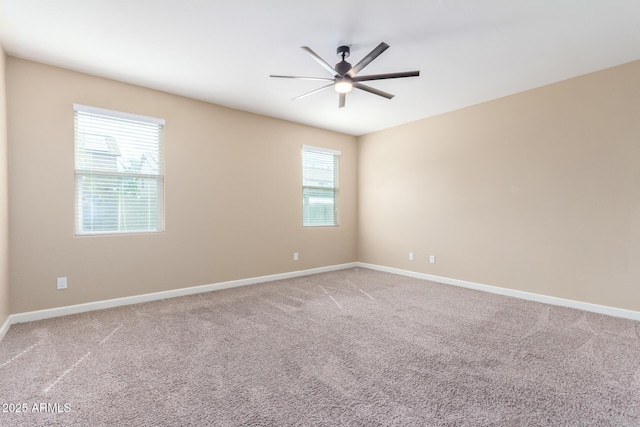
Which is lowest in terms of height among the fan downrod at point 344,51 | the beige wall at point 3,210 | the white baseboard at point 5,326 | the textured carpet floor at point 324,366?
the textured carpet floor at point 324,366

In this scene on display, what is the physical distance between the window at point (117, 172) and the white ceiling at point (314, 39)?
511 millimetres

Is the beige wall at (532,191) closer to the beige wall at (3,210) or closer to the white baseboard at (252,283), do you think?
the white baseboard at (252,283)

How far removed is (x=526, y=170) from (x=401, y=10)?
2738 millimetres

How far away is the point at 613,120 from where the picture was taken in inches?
126

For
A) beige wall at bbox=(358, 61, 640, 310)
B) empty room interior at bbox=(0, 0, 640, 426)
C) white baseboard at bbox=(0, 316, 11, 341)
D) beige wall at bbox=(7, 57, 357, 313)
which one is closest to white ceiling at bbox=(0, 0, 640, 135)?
empty room interior at bbox=(0, 0, 640, 426)

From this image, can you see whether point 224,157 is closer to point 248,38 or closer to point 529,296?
point 248,38

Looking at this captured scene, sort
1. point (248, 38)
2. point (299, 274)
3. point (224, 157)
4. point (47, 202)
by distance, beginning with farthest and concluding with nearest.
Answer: point (299, 274), point (224, 157), point (47, 202), point (248, 38)

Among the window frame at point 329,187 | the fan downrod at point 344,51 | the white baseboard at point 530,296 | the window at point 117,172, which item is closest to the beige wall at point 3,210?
the window at point 117,172

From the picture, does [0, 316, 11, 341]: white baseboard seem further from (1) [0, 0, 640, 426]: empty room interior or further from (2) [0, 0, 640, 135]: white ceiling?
(2) [0, 0, 640, 135]: white ceiling

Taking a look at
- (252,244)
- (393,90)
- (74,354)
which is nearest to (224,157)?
(252,244)

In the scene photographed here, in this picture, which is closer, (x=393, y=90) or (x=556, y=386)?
(x=556, y=386)

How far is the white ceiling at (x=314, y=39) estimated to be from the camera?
2.27 metres

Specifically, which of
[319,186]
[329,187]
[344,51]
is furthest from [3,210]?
[329,187]

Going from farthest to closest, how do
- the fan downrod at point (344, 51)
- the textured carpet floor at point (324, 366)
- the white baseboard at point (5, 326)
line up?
the fan downrod at point (344, 51) < the white baseboard at point (5, 326) < the textured carpet floor at point (324, 366)
